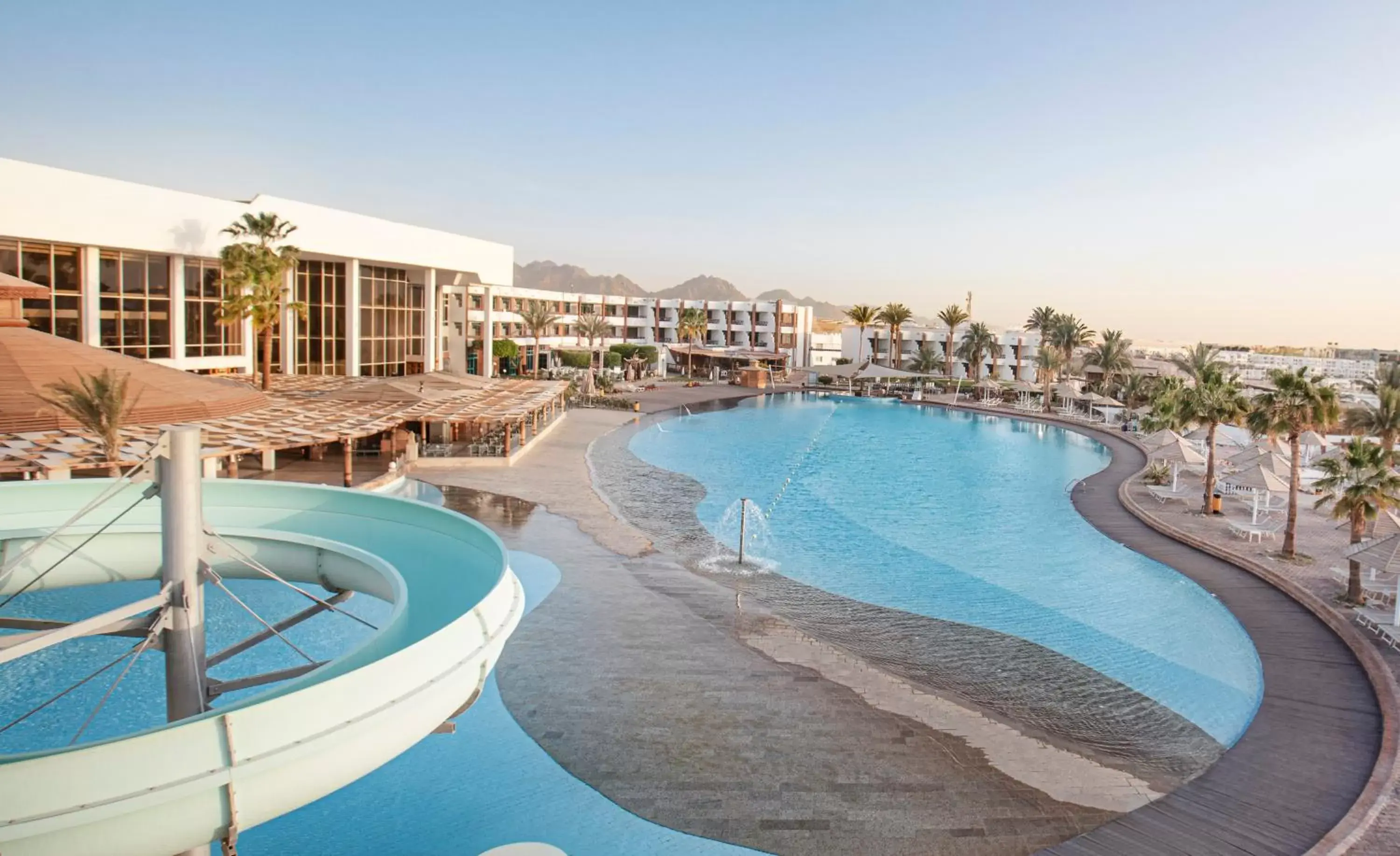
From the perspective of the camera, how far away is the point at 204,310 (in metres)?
30.2

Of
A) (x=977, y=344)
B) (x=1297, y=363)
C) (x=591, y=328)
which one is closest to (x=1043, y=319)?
(x=977, y=344)

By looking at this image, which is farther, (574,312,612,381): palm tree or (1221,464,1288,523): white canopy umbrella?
(574,312,612,381): palm tree

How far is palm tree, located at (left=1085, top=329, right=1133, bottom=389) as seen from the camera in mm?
60406

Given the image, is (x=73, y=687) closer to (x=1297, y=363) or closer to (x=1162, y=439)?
(x=1162, y=439)

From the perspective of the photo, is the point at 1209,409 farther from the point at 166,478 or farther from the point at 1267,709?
the point at 166,478

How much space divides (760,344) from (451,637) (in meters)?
82.7

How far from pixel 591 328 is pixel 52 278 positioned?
137 ft

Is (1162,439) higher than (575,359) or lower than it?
lower

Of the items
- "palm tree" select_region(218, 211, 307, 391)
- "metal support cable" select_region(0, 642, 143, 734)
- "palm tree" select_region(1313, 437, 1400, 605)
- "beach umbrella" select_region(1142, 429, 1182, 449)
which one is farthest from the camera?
"beach umbrella" select_region(1142, 429, 1182, 449)

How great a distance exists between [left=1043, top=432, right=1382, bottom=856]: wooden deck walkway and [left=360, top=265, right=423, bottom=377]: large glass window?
106ft

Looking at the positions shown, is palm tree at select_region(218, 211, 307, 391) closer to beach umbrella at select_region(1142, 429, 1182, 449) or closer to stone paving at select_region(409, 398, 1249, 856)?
stone paving at select_region(409, 398, 1249, 856)

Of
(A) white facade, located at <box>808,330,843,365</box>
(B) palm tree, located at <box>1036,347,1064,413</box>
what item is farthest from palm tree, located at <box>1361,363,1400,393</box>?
(A) white facade, located at <box>808,330,843,365</box>

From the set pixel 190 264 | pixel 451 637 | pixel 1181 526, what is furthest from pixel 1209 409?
pixel 190 264

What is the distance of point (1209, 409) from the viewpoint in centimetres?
2725
